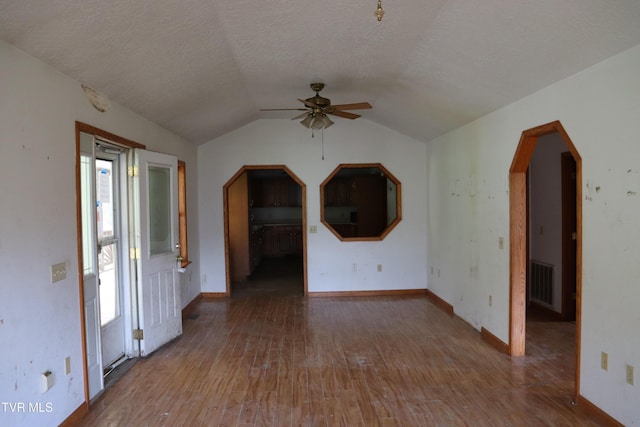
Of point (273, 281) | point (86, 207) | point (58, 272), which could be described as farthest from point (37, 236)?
point (273, 281)

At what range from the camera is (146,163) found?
3854mm

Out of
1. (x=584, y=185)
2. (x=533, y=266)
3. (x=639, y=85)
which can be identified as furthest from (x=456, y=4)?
(x=533, y=266)

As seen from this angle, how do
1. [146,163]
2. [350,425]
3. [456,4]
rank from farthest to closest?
[146,163] → [350,425] → [456,4]

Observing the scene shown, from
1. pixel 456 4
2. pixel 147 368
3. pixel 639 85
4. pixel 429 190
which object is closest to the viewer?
pixel 639 85

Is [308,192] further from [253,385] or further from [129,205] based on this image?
[253,385]

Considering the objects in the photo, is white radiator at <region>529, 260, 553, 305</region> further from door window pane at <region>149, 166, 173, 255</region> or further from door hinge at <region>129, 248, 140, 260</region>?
door hinge at <region>129, 248, 140, 260</region>

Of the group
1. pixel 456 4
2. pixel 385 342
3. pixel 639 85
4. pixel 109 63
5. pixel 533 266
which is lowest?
pixel 385 342

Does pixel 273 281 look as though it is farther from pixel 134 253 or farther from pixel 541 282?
pixel 541 282

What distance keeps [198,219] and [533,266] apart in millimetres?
5033

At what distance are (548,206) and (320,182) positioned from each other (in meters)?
3.24

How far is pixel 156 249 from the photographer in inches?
162

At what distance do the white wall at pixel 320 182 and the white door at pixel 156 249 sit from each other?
1.76 meters

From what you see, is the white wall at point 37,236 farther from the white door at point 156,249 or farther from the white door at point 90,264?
the white door at point 156,249

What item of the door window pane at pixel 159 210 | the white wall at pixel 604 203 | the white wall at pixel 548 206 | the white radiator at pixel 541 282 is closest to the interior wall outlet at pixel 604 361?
the white wall at pixel 604 203
